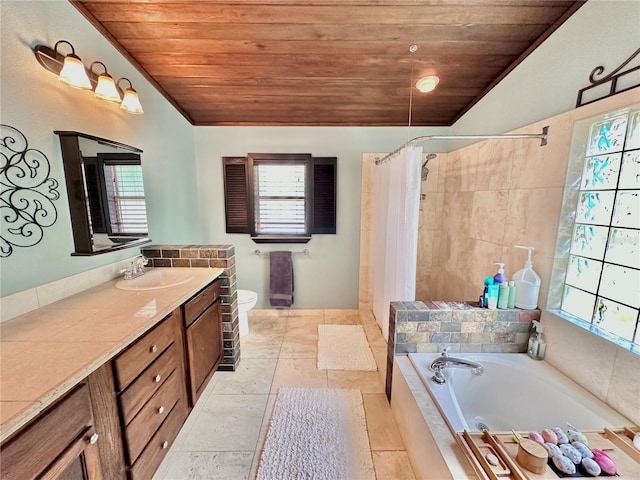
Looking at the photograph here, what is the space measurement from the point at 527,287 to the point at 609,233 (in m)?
0.47

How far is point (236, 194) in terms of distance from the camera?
285 cm

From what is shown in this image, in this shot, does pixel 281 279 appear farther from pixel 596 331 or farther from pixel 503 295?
pixel 596 331

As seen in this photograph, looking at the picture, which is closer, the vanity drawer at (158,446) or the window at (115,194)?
the vanity drawer at (158,446)

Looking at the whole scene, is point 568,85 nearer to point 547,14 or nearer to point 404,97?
point 547,14

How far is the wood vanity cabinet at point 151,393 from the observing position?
1.02 m

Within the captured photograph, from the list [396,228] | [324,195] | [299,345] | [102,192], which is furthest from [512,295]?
[102,192]

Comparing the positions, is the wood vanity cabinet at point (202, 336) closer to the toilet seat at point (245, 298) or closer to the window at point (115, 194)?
the toilet seat at point (245, 298)

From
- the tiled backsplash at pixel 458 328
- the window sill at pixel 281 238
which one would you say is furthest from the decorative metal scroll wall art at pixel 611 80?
the window sill at pixel 281 238

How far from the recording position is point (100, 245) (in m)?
1.53

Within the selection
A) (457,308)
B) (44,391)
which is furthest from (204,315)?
(457,308)

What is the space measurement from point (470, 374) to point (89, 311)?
2.08m

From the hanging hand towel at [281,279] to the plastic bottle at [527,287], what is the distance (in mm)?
2073

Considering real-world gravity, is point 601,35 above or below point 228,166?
above

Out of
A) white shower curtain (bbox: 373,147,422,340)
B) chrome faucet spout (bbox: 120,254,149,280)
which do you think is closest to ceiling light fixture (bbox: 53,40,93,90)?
chrome faucet spout (bbox: 120,254,149,280)
